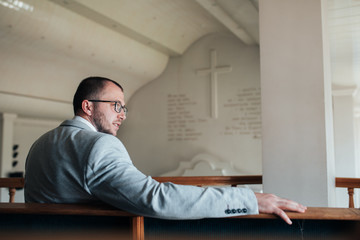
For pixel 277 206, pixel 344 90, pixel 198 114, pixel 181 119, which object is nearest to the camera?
pixel 277 206

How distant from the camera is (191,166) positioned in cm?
951

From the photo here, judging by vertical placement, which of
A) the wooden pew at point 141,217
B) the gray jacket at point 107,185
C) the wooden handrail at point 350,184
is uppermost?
the gray jacket at point 107,185

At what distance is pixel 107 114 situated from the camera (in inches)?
76.5

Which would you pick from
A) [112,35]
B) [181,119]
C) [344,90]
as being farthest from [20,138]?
[344,90]

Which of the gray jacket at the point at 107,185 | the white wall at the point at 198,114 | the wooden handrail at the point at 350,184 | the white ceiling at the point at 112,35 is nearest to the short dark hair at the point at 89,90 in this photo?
the gray jacket at the point at 107,185

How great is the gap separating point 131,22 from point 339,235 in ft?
23.0

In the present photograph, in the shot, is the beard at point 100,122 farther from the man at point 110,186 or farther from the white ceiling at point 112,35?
the white ceiling at point 112,35

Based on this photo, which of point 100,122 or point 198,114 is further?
point 198,114

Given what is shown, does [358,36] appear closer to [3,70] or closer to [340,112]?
[340,112]

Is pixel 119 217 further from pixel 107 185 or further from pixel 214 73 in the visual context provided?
pixel 214 73

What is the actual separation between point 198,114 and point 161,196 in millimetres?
8467

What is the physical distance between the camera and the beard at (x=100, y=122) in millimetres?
1903

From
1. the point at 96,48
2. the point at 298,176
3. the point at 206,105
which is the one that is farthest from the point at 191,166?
the point at 298,176

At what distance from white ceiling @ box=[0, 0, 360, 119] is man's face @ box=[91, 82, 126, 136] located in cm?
430
